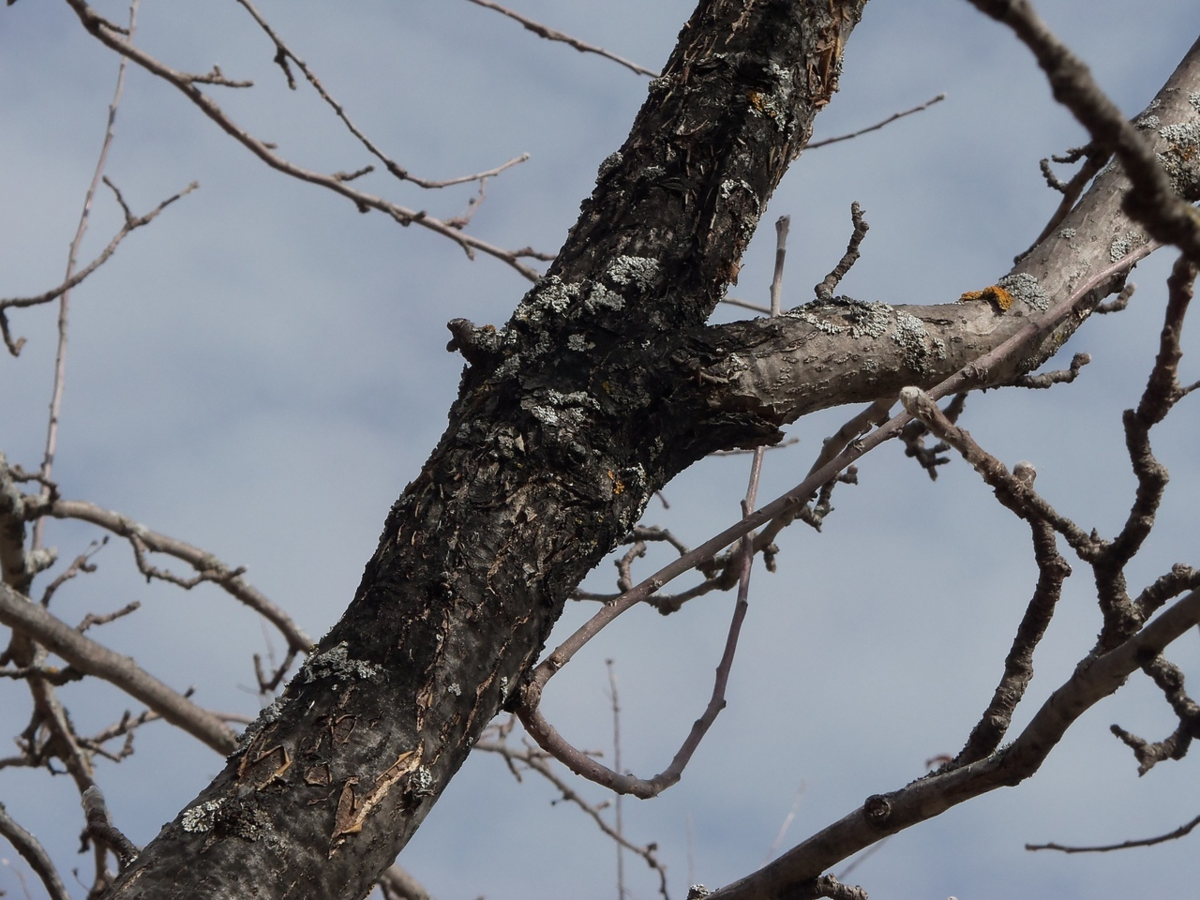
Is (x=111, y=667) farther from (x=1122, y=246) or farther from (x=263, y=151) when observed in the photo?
(x=1122, y=246)

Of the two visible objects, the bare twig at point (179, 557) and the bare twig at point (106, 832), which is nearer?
the bare twig at point (106, 832)

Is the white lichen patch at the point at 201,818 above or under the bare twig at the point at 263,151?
under

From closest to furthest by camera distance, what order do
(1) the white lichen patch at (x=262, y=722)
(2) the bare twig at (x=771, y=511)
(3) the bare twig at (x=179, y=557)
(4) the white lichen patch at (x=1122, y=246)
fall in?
(1) the white lichen patch at (x=262, y=722)
(2) the bare twig at (x=771, y=511)
(4) the white lichen patch at (x=1122, y=246)
(3) the bare twig at (x=179, y=557)

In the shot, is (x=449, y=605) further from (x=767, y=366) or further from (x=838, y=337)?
(x=838, y=337)

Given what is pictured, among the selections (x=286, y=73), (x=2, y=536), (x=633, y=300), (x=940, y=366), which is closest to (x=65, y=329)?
(x=2, y=536)

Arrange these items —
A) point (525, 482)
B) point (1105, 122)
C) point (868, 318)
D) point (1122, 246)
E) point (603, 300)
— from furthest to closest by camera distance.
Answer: point (1122, 246)
point (868, 318)
point (603, 300)
point (525, 482)
point (1105, 122)

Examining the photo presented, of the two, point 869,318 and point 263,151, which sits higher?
point 263,151

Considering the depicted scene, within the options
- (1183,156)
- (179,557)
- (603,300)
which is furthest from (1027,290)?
(179,557)

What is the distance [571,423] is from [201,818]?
2.20ft

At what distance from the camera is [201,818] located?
3.99 feet

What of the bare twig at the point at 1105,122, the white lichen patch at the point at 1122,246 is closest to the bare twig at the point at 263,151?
the white lichen patch at the point at 1122,246

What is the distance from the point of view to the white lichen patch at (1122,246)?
1967 mm

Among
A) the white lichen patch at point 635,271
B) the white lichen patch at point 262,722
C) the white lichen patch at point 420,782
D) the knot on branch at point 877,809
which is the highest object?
the white lichen patch at point 635,271

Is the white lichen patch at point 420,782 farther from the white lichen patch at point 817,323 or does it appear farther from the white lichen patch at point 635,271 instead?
the white lichen patch at point 817,323
